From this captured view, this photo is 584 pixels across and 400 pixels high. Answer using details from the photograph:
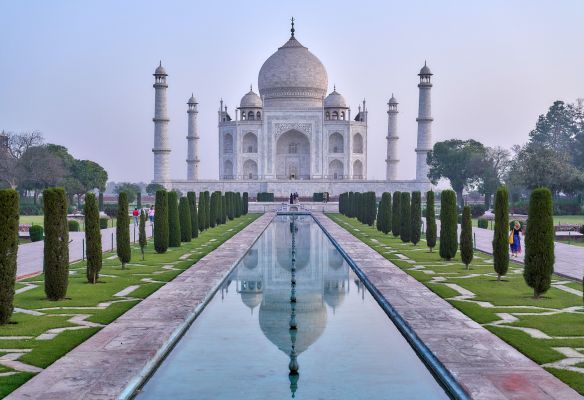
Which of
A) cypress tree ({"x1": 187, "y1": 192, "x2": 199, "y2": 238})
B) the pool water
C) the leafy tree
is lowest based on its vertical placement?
the pool water

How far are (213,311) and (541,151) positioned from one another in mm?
31147

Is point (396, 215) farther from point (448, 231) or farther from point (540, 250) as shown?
point (540, 250)

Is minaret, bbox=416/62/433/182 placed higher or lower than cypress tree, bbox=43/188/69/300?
higher

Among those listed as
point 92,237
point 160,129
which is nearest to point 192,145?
point 160,129

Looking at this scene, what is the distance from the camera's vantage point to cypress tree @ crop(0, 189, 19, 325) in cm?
818

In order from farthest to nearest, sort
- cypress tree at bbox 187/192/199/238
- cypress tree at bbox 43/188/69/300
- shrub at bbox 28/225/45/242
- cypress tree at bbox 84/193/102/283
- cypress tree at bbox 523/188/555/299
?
1. cypress tree at bbox 187/192/199/238
2. shrub at bbox 28/225/45/242
3. cypress tree at bbox 84/193/102/283
4. cypress tree at bbox 523/188/555/299
5. cypress tree at bbox 43/188/69/300

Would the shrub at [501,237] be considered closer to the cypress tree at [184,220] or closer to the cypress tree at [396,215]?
the cypress tree at [396,215]

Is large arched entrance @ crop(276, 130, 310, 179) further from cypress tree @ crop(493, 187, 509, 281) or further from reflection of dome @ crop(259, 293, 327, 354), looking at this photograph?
reflection of dome @ crop(259, 293, 327, 354)

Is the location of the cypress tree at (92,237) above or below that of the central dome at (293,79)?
below

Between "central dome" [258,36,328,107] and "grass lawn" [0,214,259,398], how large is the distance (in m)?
42.2

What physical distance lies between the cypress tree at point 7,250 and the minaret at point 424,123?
42.5 m

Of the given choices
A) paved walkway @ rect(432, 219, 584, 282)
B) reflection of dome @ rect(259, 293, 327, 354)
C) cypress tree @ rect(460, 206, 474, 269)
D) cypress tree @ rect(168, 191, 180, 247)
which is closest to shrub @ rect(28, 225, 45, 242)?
cypress tree @ rect(168, 191, 180, 247)

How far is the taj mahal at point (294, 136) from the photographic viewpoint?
51281 millimetres

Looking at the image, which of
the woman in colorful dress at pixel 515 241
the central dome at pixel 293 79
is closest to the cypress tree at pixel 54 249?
the woman in colorful dress at pixel 515 241
